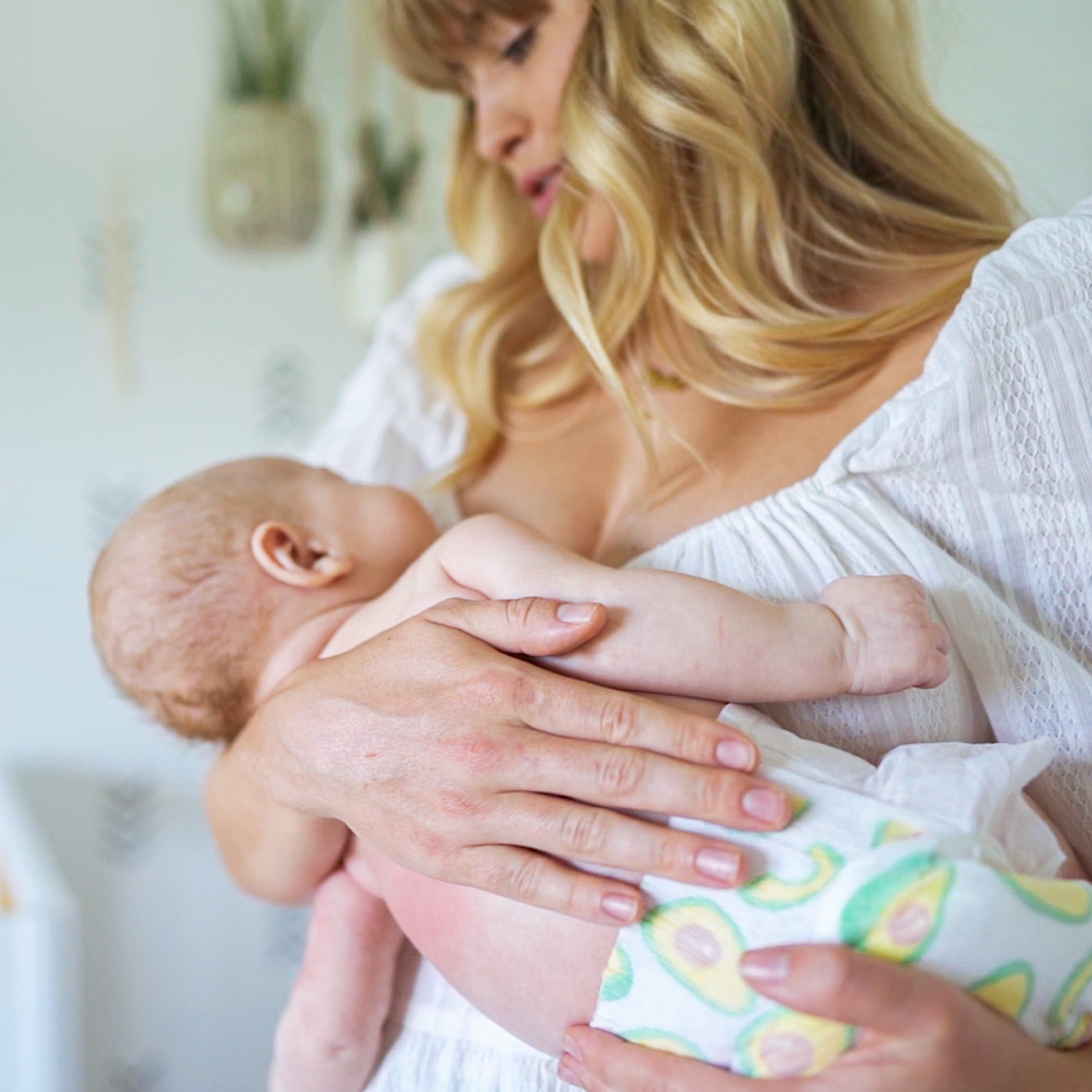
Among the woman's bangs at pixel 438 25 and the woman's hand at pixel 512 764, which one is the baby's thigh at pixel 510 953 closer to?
the woman's hand at pixel 512 764

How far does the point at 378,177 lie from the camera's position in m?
2.26

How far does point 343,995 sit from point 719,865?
1.40 feet

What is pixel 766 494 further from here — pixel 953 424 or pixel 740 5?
pixel 740 5

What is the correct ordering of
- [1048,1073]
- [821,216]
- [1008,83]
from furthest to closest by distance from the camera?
[1008,83] < [821,216] < [1048,1073]

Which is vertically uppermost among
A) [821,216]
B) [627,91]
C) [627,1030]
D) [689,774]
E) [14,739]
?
[627,91]

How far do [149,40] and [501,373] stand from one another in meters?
1.27

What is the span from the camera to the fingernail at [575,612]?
675mm

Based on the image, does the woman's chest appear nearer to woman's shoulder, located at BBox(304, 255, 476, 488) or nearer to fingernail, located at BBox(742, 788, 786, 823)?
woman's shoulder, located at BBox(304, 255, 476, 488)

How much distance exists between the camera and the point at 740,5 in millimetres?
986

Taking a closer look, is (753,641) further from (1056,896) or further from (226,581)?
(226,581)

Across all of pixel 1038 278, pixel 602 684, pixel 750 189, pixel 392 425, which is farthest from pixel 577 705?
pixel 392 425

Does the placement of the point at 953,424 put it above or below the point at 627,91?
below

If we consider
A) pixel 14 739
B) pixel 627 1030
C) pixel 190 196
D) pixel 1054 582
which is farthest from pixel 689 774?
pixel 190 196

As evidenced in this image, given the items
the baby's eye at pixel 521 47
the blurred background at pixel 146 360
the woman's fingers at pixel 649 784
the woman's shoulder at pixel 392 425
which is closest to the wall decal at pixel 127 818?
the blurred background at pixel 146 360
